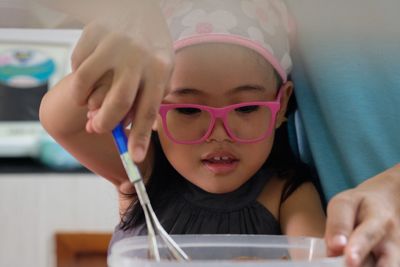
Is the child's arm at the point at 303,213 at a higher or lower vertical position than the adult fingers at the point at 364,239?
lower

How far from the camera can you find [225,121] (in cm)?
61

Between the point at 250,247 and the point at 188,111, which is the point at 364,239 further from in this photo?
the point at 188,111

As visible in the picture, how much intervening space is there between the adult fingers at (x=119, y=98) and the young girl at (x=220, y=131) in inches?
6.2

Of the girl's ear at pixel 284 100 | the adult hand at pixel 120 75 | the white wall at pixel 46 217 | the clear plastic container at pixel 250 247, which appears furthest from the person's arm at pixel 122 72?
the white wall at pixel 46 217

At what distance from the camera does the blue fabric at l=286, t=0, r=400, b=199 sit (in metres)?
0.69

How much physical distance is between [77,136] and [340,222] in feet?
1.03

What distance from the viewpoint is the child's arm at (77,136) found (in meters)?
0.63

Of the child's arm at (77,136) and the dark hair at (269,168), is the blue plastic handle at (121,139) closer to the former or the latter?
the child's arm at (77,136)

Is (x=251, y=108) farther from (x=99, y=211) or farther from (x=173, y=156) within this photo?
(x=99, y=211)

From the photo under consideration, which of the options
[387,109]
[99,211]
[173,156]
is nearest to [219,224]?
[173,156]

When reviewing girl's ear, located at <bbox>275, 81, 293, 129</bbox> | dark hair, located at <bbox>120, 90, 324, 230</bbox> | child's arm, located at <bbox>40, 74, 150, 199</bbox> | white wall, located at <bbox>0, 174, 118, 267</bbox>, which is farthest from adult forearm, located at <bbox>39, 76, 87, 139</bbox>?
white wall, located at <bbox>0, 174, 118, 267</bbox>

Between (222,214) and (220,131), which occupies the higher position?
(220,131)

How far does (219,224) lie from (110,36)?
30 centimetres

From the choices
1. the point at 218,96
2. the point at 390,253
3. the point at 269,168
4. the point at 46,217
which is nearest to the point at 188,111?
the point at 218,96
